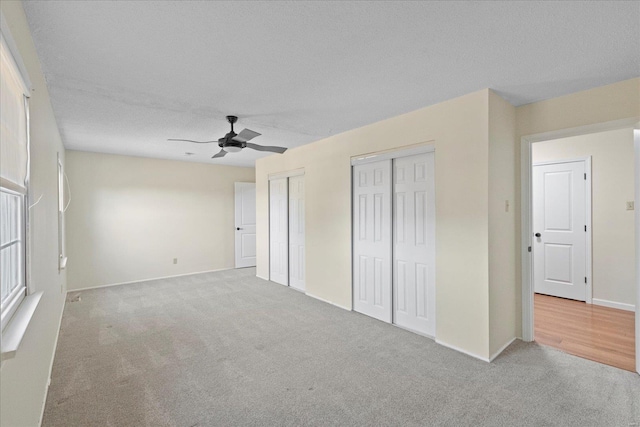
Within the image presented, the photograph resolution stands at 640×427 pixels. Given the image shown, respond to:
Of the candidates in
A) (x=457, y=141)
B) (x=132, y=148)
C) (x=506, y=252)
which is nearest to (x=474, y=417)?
(x=506, y=252)

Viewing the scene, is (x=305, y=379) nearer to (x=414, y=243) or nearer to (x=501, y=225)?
(x=414, y=243)

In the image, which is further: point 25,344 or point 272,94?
point 272,94

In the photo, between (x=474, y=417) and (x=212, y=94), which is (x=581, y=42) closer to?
(x=474, y=417)

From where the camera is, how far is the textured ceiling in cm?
163

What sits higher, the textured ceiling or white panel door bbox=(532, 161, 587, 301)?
the textured ceiling

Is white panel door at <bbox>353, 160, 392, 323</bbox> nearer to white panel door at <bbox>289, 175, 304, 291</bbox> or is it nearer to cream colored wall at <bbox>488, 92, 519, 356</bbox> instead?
cream colored wall at <bbox>488, 92, 519, 356</bbox>

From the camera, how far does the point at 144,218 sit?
5.88 meters

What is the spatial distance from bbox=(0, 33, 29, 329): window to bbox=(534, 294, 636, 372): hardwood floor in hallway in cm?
407

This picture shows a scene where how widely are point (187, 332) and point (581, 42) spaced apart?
4.12m

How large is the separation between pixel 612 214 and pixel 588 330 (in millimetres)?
1666

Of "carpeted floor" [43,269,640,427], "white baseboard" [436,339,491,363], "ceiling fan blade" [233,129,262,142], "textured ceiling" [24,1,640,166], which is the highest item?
"textured ceiling" [24,1,640,166]

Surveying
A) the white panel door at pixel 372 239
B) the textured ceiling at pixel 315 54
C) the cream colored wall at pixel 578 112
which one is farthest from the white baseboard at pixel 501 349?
the textured ceiling at pixel 315 54

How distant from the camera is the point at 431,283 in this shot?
3.22 meters

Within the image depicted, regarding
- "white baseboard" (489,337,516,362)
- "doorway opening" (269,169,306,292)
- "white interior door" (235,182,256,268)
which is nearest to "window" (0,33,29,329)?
"white baseboard" (489,337,516,362)
